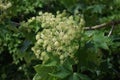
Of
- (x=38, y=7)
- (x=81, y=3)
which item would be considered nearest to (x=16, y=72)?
(x=38, y=7)

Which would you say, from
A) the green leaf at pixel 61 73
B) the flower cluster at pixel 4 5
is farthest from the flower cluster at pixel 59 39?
the flower cluster at pixel 4 5

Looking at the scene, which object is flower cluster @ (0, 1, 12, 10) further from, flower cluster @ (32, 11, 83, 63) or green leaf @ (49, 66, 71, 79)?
green leaf @ (49, 66, 71, 79)

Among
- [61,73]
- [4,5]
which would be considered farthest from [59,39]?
[4,5]

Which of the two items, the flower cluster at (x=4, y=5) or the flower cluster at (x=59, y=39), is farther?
the flower cluster at (x=4, y=5)

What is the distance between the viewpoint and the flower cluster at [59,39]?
136 cm

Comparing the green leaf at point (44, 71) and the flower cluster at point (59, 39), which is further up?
the flower cluster at point (59, 39)

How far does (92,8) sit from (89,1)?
6cm

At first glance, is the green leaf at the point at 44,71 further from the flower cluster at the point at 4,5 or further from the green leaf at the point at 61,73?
the flower cluster at the point at 4,5

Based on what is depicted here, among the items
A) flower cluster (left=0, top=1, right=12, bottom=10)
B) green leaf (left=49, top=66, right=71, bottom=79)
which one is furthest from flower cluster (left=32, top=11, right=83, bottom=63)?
flower cluster (left=0, top=1, right=12, bottom=10)

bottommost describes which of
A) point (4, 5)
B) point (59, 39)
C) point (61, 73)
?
point (61, 73)

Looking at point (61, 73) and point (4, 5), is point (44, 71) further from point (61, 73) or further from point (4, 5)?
point (4, 5)

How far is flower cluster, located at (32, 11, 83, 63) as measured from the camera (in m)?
1.36

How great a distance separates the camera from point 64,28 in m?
1.40

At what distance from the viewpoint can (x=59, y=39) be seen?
1367mm
